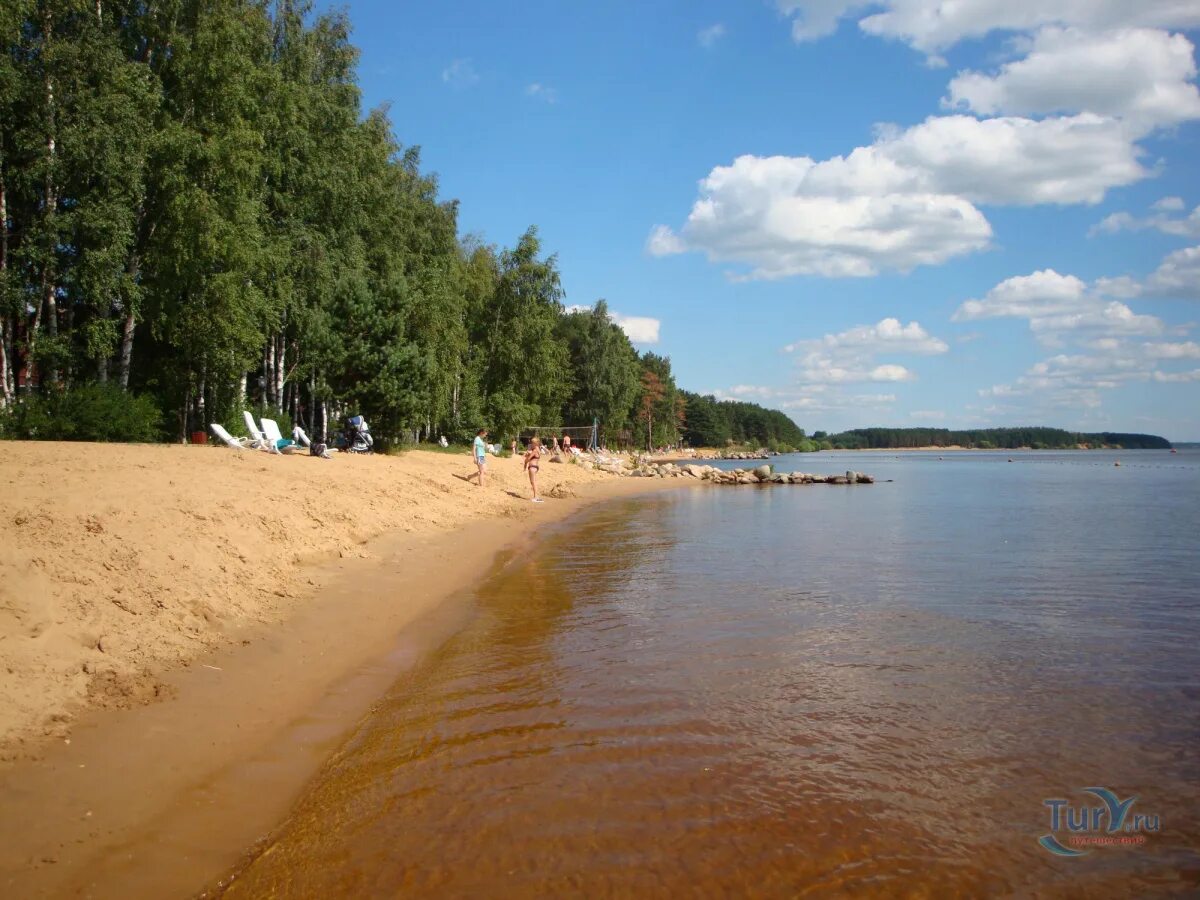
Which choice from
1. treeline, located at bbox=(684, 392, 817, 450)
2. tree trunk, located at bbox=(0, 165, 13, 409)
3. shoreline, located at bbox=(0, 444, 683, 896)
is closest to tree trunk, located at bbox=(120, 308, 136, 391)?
tree trunk, located at bbox=(0, 165, 13, 409)

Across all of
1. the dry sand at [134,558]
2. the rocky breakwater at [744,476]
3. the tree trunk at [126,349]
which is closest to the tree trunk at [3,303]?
the tree trunk at [126,349]

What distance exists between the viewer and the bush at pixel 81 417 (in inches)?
699

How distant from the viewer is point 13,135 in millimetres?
19875

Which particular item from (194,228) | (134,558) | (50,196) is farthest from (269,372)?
(134,558)

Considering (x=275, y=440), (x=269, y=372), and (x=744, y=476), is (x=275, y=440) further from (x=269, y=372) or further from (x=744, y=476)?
(x=744, y=476)

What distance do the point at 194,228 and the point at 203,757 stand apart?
21204 mm

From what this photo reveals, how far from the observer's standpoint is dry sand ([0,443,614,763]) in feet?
18.3

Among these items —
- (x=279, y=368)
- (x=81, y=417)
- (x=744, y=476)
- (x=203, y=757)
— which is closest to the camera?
(x=203, y=757)

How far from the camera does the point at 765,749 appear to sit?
20.1 ft

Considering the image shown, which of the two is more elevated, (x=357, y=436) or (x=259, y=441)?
(x=357, y=436)

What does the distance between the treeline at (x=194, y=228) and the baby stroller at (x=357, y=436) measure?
175 centimetres

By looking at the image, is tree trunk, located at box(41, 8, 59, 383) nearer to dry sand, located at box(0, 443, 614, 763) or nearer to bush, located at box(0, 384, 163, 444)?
bush, located at box(0, 384, 163, 444)

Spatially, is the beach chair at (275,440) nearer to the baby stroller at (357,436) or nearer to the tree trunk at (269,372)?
the baby stroller at (357,436)

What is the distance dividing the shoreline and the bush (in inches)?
504
